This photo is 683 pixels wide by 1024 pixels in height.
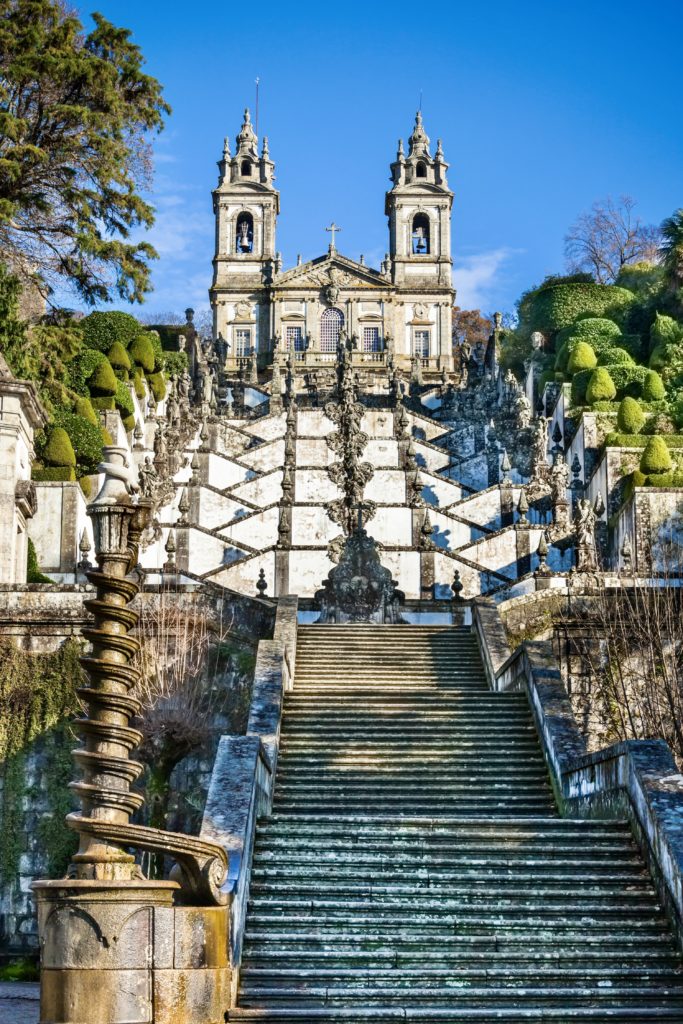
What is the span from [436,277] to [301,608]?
51483 millimetres

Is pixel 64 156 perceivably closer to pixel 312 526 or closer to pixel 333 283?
pixel 312 526

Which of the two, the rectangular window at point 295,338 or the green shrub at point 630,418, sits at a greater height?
the rectangular window at point 295,338

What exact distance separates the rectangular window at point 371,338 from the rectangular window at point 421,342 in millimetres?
1959

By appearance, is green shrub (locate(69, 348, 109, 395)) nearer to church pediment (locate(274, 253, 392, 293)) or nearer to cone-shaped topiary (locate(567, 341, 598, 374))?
cone-shaped topiary (locate(567, 341, 598, 374))

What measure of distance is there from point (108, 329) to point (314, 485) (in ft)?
49.3

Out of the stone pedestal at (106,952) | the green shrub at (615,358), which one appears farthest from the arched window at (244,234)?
the stone pedestal at (106,952)

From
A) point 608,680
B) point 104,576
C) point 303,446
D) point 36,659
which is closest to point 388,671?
point 608,680

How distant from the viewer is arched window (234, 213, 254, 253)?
256 ft

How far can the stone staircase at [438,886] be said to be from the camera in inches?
455

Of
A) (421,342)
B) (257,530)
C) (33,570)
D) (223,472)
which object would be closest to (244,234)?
(421,342)

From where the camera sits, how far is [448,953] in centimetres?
1222

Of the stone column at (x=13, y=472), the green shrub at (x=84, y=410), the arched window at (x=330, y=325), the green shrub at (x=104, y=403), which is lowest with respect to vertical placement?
the stone column at (x=13, y=472)

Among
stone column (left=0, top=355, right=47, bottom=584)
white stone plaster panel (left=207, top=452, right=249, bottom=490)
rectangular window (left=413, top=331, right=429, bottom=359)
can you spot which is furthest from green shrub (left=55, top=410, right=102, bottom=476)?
rectangular window (left=413, top=331, right=429, bottom=359)

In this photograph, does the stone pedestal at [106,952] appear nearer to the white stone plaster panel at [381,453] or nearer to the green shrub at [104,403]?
the green shrub at [104,403]
